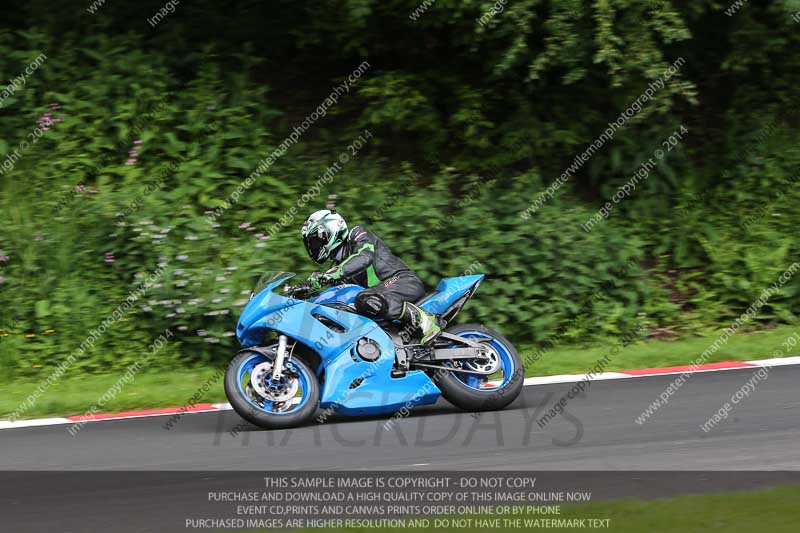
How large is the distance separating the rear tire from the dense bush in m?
3.80

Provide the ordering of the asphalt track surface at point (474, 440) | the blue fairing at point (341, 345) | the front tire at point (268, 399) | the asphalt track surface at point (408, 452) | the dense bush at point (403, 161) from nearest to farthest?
the asphalt track surface at point (408, 452)
the asphalt track surface at point (474, 440)
the front tire at point (268, 399)
the blue fairing at point (341, 345)
the dense bush at point (403, 161)

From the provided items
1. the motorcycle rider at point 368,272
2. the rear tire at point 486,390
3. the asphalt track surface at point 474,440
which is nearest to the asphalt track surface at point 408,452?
the asphalt track surface at point 474,440

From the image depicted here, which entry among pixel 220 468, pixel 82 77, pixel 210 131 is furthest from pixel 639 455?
pixel 82 77

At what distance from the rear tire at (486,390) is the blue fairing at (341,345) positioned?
13 centimetres

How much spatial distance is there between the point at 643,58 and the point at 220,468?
330 inches

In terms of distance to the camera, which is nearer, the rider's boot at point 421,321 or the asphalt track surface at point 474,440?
the asphalt track surface at point 474,440

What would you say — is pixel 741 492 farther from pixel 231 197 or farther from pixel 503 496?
pixel 231 197

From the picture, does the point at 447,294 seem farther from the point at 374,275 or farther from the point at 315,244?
the point at 315,244

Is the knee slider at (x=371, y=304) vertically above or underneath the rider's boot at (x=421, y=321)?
above

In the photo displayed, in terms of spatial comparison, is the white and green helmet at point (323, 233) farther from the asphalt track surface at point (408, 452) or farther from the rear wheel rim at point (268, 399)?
the asphalt track surface at point (408, 452)

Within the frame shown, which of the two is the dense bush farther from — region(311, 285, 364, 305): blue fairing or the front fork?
the front fork

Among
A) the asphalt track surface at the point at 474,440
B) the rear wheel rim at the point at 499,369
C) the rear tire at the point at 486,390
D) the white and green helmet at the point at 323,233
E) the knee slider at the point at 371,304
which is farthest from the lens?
the rear wheel rim at the point at 499,369

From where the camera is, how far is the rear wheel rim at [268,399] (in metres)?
8.56

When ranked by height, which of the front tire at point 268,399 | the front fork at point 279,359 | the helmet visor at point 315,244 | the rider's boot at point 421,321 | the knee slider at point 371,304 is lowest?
the front tire at point 268,399
